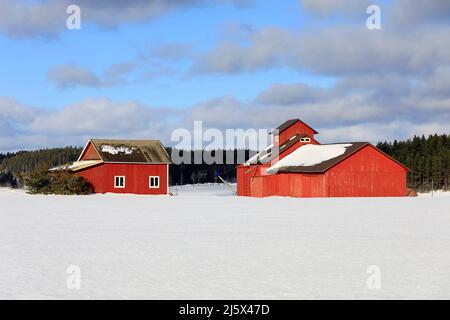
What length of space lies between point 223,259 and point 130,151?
1910 inches

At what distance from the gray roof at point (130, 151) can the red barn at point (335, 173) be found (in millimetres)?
10862

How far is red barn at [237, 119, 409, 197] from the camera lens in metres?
54.1

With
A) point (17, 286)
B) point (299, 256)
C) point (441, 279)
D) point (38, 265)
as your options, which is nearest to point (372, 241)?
point (299, 256)

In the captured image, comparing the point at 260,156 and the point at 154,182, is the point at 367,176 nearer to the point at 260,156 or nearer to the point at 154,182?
the point at 260,156

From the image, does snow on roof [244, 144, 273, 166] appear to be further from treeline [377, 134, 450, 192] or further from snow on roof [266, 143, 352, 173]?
treeline [377, 134, 450, 192]

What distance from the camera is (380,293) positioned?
421 inches

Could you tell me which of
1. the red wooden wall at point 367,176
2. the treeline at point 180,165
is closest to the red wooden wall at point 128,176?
the red wooden wall at point 367,176

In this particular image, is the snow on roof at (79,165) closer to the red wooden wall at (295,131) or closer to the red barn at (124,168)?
the red barn at (124,168)

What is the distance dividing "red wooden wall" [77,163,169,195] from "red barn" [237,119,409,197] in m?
10.1

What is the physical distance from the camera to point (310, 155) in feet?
193

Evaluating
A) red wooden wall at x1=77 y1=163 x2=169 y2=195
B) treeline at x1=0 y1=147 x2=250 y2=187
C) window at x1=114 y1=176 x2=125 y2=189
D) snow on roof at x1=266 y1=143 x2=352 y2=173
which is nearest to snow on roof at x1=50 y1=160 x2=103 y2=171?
red wooden wall at x1=77 y1=163 x2=169 y2=195

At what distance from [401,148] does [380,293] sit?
120 metres

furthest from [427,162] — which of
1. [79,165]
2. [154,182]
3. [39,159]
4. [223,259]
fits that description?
[39,159]
